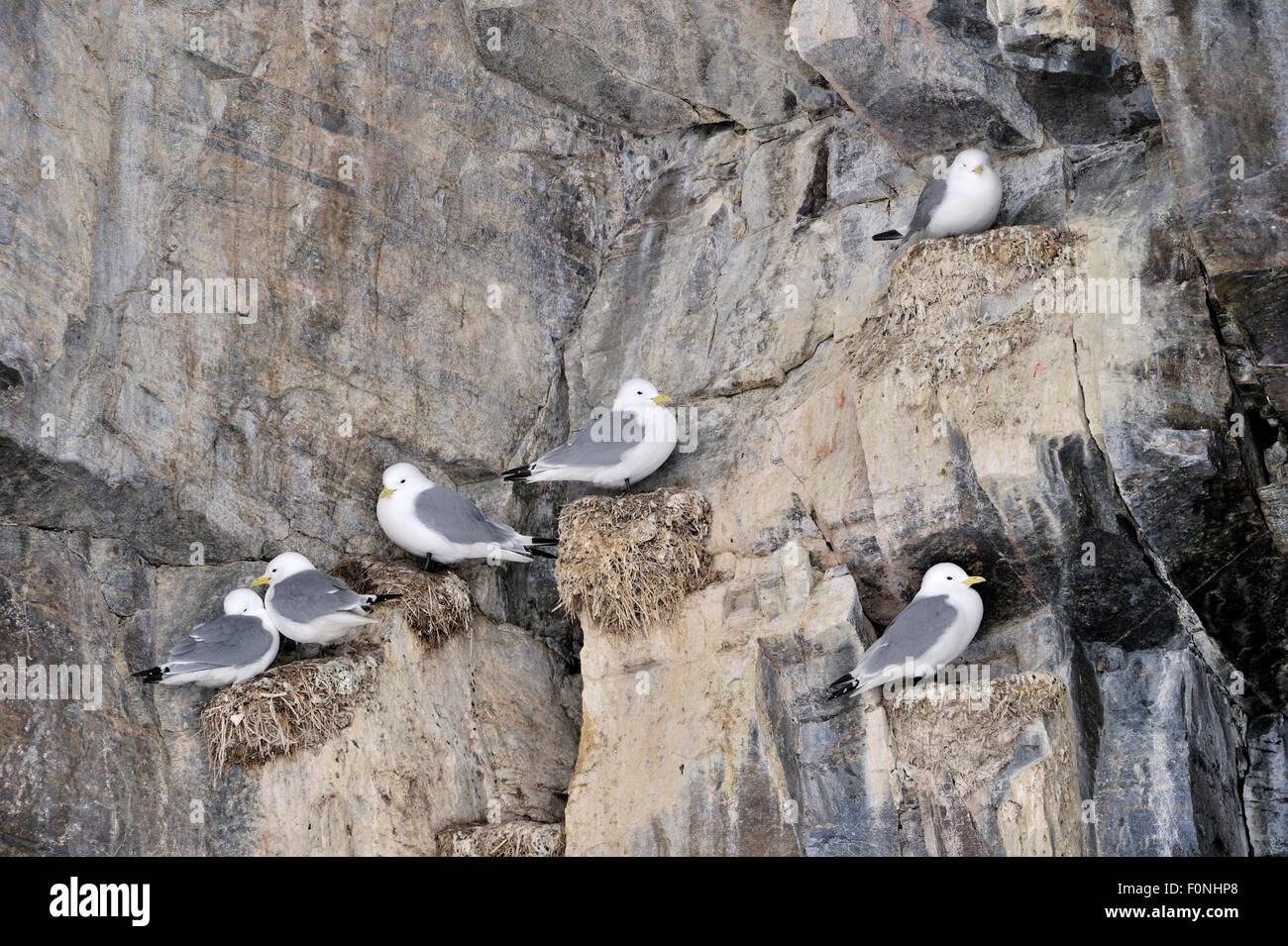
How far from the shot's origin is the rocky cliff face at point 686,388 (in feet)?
28.1

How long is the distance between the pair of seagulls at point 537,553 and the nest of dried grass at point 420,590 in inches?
7.4

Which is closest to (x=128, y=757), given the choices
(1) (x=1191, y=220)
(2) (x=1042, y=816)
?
(2) (x=1042, y=816)

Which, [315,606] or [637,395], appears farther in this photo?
[637,395]

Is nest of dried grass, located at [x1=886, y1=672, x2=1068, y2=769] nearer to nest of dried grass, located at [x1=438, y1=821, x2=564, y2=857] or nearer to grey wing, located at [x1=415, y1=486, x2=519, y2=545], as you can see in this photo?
nest of dried grass, located at [x1=438, y1=821, x2=564, y2=857]

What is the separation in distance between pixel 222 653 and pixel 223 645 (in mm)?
64

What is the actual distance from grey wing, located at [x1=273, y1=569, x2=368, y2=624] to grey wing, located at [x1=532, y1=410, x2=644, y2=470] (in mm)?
1589

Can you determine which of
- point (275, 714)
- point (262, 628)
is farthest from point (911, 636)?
point (262, 628)

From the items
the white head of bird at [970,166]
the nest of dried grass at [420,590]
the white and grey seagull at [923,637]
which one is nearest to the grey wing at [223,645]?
the nest of dried grass at [420,590]

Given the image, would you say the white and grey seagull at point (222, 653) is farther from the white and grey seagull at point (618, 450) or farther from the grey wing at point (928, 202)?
the grey wing at point (928, 202)

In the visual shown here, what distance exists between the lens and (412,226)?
11.5 m

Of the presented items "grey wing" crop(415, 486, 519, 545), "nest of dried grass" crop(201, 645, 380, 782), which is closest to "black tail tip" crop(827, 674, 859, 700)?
"grey wing" crop(415, 486, 519, 545)

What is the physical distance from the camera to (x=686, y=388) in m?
11.1

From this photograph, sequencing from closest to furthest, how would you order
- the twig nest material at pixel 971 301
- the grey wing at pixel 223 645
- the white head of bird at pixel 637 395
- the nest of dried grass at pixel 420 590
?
the twig nest material at pixel 971 301 < the grey wing at pixel 223 645 < the nest of dried grass at pixel 420 590 < the white head of bird at pixel 637 395

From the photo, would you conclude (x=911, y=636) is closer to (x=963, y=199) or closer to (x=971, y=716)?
(x=971, y=716)
